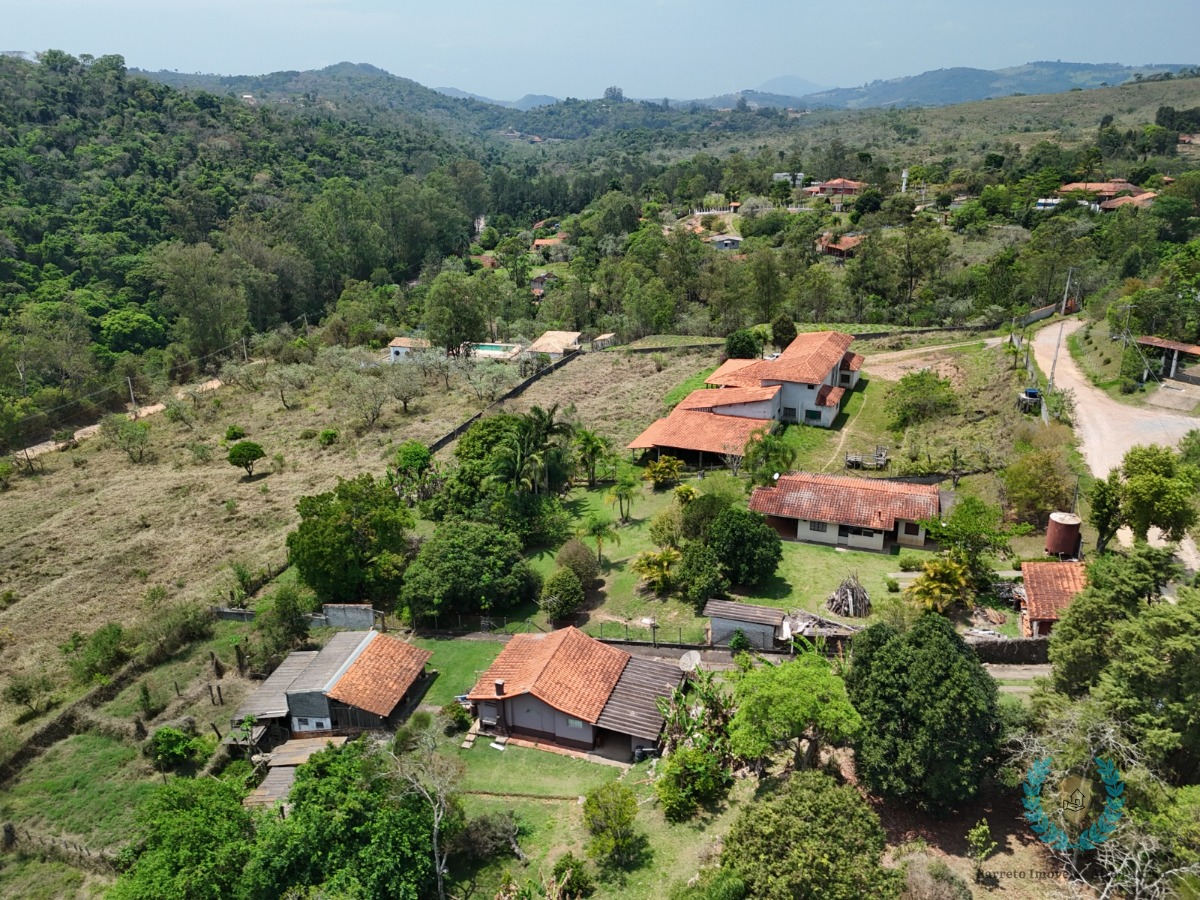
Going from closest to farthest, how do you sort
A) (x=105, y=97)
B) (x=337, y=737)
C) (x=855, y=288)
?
(x=337, y=737) < (x=855, y=288) < (x=105, y=97)

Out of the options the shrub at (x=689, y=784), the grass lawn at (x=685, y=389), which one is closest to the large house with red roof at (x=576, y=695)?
the shrub at (x=689, y=784)

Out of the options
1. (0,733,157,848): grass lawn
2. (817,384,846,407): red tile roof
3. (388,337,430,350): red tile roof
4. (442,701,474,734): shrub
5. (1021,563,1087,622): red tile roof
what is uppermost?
(817,384,846,407): red tile roof

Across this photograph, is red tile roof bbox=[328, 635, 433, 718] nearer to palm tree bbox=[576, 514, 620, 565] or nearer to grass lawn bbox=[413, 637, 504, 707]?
grass lawn bbox=[413, 637, 504, 707]

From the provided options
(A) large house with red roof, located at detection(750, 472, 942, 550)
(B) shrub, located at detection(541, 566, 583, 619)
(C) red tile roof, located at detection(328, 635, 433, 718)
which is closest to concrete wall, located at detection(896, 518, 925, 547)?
(A) large house with red roof, located at detection(750, 472, 942, 550)

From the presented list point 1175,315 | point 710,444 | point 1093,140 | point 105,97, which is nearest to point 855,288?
point 1175,315

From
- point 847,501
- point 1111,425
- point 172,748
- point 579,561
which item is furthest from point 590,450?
point 1111,425

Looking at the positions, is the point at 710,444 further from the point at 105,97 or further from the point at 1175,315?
the point at 105,97

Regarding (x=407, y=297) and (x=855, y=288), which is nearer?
(x=855, y=288)
